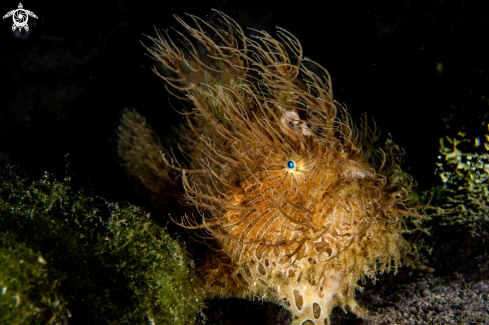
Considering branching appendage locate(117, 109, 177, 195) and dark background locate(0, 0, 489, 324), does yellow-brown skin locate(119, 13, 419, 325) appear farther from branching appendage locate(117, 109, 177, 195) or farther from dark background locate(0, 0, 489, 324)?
branching appendage locate(117, 109, 177, 195)

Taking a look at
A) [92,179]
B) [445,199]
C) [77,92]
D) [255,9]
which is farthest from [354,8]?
[92,179]

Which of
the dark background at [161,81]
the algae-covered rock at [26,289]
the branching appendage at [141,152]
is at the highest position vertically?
the dark background at [161,81]

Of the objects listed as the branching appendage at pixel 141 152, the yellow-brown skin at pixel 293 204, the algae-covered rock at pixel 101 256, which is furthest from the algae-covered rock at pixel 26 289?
the branching appendage at pixel 141 152

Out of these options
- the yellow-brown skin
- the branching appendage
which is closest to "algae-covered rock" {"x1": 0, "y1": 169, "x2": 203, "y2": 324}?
the yellow-brown skin

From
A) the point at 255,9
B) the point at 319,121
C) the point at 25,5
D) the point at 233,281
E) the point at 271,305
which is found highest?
the point at 255,9

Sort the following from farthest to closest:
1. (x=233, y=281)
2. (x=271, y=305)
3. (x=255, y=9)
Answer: (x=255, y=9), (x=271, y=305), (x=233, y=281)

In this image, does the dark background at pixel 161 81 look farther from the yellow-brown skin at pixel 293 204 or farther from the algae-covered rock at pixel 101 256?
the yellow-brown skin at pixel 293 204

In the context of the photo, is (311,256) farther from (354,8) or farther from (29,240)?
(354,8)

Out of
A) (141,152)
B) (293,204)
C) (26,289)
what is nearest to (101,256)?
(26,289)
